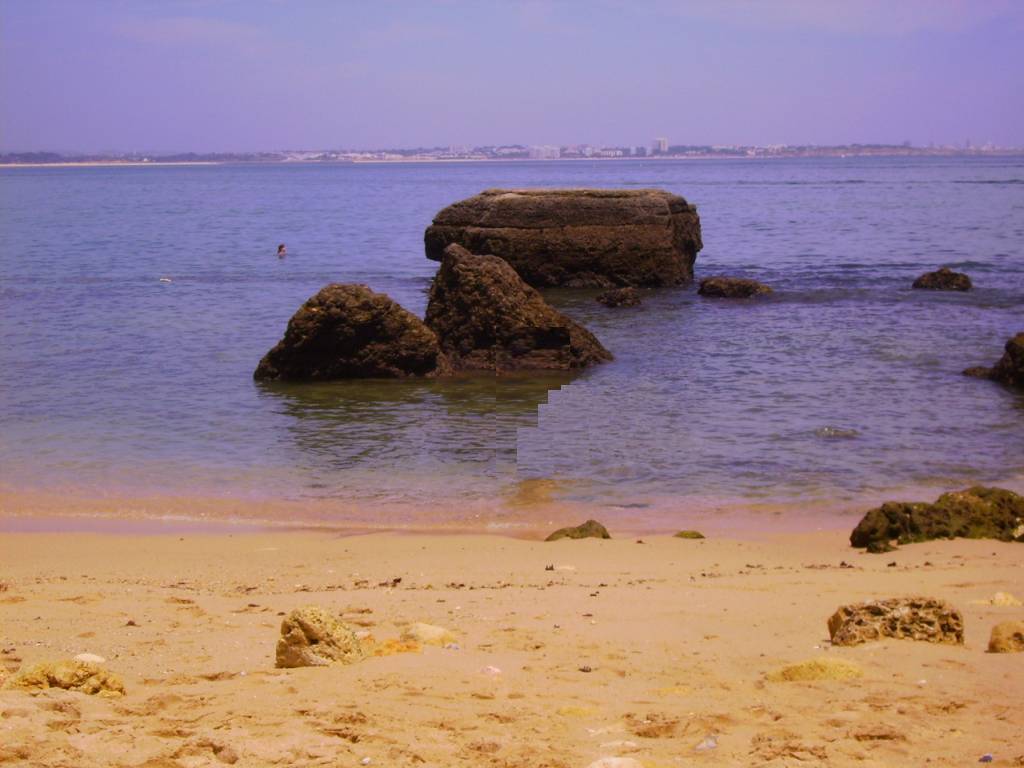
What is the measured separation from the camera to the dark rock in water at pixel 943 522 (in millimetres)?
8398

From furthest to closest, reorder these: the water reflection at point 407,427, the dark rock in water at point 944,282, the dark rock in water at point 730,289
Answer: the dark rock in water at point 944,282
the dark rock in water at point 730,289
the water reflection at point 407,427

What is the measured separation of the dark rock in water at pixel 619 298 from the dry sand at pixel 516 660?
14.9m

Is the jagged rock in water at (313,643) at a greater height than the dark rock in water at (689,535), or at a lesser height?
greater

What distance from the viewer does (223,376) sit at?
1602cm

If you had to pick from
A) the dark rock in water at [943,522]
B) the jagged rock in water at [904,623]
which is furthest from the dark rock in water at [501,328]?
the jagged rock in water at [904,623]

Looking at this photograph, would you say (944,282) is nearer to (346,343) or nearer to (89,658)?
(346,343)

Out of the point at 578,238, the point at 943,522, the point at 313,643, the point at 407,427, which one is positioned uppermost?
the point at 578,238

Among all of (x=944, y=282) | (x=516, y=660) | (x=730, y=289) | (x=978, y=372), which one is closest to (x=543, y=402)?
(x=978, y=372)

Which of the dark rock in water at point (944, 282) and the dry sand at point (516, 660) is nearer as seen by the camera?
the dry sand at point (516, 660)

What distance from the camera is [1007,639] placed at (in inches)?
207

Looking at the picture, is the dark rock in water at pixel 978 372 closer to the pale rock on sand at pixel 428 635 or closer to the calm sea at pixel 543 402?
the calm sea at pixel 543 402

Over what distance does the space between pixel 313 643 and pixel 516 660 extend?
901 millimetres

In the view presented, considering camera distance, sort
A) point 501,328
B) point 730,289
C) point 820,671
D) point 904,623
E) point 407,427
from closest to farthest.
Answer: point 820,671 < point 904,623 < point 407,427 < point 501,328 < point 730,289

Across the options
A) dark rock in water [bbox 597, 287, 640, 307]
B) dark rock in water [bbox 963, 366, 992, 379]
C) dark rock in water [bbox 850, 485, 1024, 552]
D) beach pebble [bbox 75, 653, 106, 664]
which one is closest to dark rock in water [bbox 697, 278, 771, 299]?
dark rock in water [bbox 597, 287, 640, 307]
